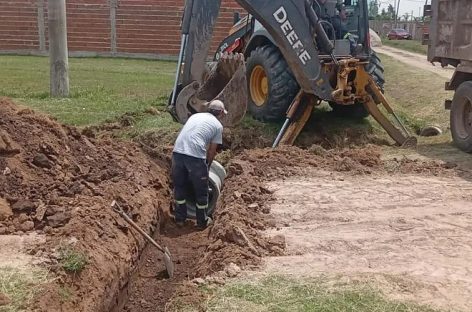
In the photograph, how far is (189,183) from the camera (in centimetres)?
826

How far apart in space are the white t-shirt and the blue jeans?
81 millimetres

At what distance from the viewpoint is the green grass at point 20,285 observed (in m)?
4.76

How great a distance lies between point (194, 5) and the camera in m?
9.61

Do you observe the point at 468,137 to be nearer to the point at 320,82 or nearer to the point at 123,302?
the point at 320,82

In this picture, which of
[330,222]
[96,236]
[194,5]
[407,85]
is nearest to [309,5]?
[194,5]

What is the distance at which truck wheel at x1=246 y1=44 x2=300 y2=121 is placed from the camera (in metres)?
10.6

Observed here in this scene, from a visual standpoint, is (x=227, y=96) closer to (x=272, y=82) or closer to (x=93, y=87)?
(x=272, y=82)

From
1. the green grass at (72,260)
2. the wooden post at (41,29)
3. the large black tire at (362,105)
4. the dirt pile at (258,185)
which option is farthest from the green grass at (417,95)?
the wooden post at (41,29)

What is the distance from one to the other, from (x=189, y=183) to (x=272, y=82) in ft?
10.1

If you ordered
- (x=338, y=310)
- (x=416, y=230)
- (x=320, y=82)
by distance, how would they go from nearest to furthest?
(x=338, y=310)
(x=416, y=230)
(x=320, y=82)

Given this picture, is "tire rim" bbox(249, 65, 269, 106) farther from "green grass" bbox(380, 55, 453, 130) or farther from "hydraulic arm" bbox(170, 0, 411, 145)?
"green grass" bbox(380, 55, 453, 130)

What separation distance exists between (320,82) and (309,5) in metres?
1.21

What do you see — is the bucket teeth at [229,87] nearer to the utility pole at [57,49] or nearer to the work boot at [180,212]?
the work boot at [180,212]

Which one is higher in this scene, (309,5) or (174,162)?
(309,5)
